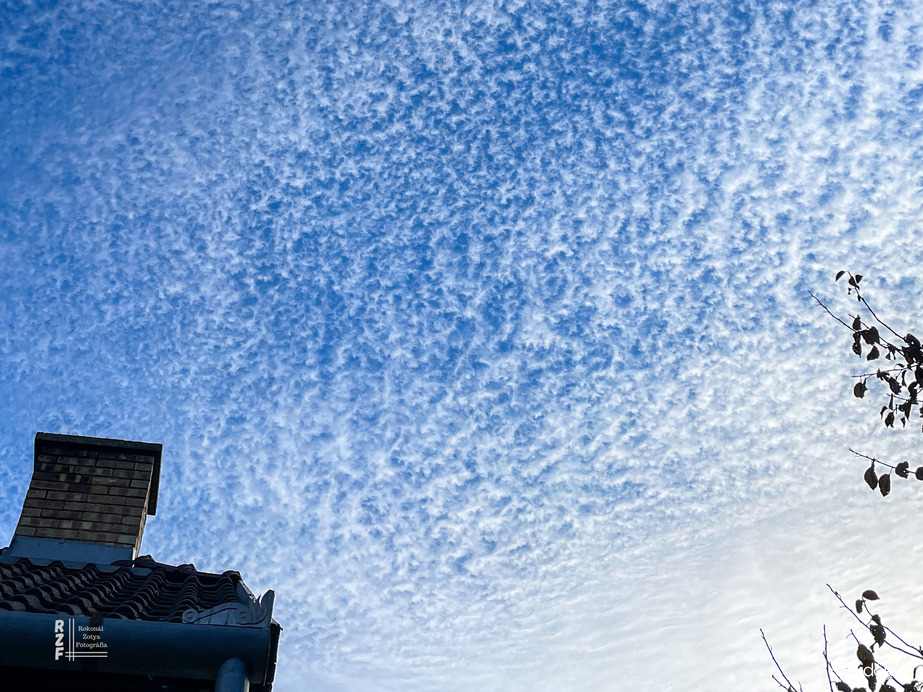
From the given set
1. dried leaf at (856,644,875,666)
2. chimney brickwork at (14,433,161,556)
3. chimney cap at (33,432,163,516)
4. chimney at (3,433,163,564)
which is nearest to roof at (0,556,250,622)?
chimney at (3,433,163,564)

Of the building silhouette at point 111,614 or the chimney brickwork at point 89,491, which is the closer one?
the building silhouette at point 111,614

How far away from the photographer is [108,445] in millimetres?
9516

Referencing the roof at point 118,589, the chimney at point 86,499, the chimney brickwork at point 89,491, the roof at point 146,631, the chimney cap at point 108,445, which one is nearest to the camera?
the roof at point 146,631

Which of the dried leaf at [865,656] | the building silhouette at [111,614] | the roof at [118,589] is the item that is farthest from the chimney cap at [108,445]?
the dried leaf at [865,656]

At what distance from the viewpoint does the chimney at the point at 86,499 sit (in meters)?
Answer: 8.48

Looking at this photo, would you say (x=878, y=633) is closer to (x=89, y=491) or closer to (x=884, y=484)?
(x=884, y=484)

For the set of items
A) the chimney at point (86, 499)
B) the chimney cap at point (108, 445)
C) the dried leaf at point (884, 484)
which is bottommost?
the dried leaf at point (884, 484)

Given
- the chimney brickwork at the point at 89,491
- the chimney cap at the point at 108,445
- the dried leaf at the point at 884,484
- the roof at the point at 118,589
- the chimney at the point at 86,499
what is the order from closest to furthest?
the dried leaf at the point at 884,484, the roof at the point at 118,589, the chimney at the point at 86,499, the chimney brickwork at the point at 89,491, the chimney cap at the point at 108,445

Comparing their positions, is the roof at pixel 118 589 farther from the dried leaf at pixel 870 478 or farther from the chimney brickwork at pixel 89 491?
the dried leaf at pixel 870 478

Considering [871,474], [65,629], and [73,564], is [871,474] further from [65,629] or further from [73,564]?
[73,564]

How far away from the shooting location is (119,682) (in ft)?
17.1

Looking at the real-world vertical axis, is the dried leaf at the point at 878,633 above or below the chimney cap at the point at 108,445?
below

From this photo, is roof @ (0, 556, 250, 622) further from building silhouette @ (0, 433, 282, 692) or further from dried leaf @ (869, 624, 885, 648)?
dried leaf @ (869, 624, 885, 648)

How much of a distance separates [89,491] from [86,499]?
0.12 m
